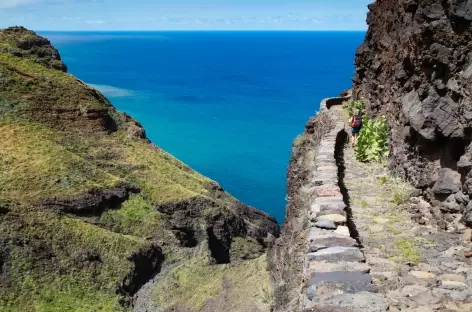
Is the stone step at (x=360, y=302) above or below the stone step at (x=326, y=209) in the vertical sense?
below

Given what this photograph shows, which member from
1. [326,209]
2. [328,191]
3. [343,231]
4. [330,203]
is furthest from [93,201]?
[343,231]

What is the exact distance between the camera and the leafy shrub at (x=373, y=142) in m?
15.8

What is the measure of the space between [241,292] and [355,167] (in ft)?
56.4

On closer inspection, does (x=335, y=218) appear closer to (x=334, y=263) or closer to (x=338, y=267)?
(x=334, y=263)

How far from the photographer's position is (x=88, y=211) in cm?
4128

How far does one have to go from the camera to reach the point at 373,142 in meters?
16.0

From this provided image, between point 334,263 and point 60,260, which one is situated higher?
point 334,263

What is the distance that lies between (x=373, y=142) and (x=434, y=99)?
517cm

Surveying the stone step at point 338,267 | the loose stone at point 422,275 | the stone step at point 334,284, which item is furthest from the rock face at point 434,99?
the stone step at point 334,284

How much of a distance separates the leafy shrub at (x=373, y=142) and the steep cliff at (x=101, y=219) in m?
11.4

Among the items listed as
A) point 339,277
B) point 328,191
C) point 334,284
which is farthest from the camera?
point 328,191

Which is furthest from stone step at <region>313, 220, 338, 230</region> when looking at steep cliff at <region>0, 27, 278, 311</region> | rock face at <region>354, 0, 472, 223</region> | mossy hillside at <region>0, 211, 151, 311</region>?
mossy hillside at <region>0, 211, 151, 311</region>

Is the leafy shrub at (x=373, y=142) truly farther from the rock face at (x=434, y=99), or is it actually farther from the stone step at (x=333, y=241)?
the stone step at (x=333, y=241)

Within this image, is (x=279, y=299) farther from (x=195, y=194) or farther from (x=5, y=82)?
(x=5, y=82)
